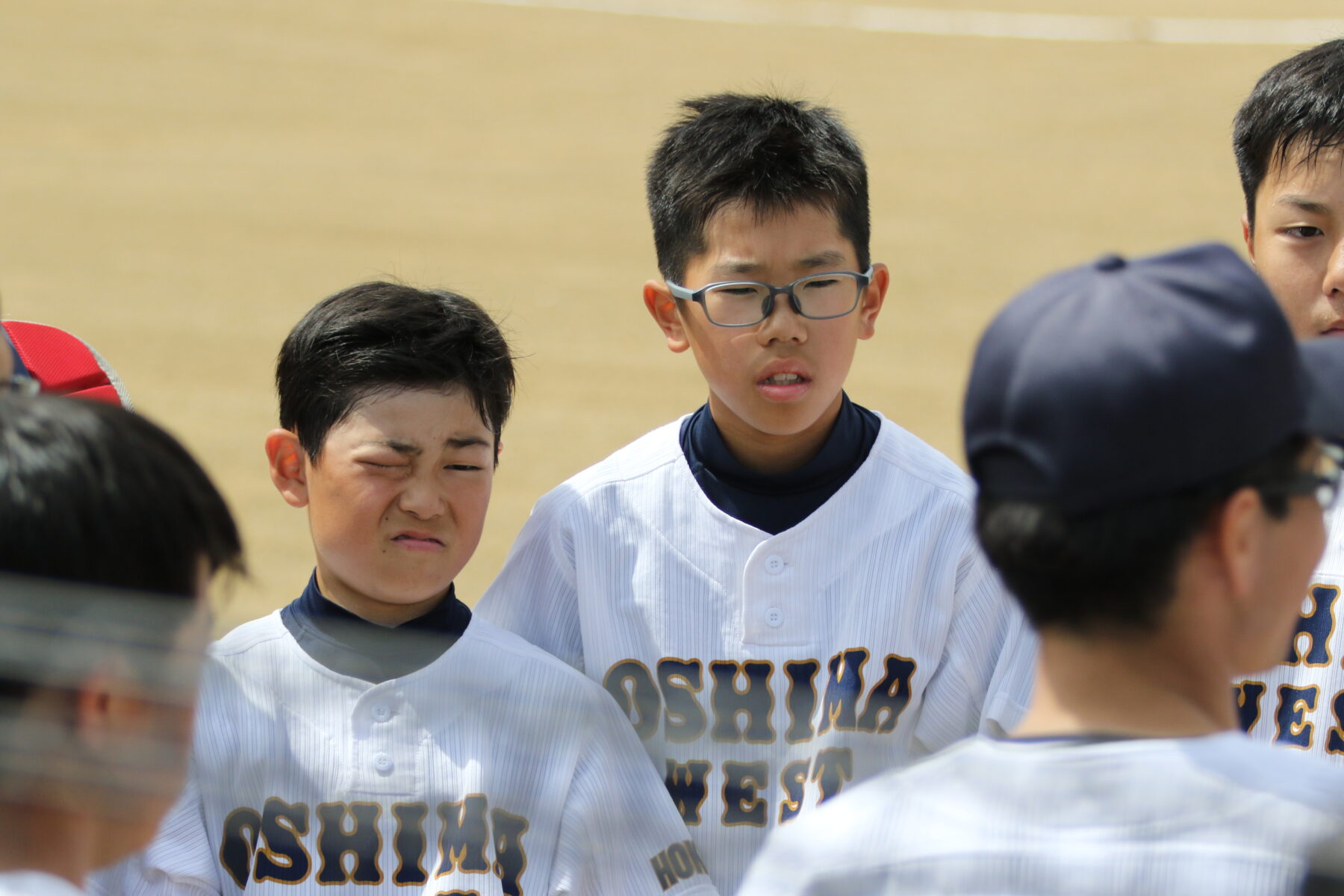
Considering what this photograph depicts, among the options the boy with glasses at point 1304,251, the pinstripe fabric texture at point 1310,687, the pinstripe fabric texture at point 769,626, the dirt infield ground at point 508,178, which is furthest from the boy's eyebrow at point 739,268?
the dirt infield ground at point 508,178

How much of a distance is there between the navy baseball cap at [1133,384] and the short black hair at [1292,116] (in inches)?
44.5

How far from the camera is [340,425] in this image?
1845 millimetres

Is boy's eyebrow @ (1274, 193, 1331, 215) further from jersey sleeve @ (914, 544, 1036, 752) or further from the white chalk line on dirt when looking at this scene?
the white chalk line on dirt

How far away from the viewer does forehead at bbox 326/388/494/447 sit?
1823 millimetres

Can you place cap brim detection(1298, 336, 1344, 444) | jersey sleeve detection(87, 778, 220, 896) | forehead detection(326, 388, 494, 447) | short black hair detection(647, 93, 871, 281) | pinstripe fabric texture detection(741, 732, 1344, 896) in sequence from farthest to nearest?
short black hair detection(647, 93, 871, 281) < forehead detection(326, 388, 494, 447) < jersey sleeve detection(87, 778, 220, 896) < cap brim detection(1298, 336, 1344, 444) < pinstripe fabric texture detection(741, 732, 1344, 896)

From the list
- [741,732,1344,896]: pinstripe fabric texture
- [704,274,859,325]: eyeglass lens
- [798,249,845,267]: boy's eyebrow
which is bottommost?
[741,732,1344,896]: pinstripe fabric texture

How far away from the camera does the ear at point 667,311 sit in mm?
2102

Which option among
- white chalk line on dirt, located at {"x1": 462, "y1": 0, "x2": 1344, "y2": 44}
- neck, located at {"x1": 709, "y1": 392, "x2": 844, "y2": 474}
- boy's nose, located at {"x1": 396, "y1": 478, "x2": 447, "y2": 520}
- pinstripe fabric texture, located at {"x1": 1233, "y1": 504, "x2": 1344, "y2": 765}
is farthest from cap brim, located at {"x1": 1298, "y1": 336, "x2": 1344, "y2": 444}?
white chalk line on dirt, located at {"x1": 462, "y1": 0, "x2": 1344, "y2": 44}

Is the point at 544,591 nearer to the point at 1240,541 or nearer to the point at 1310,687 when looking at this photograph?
the point at 1310,687

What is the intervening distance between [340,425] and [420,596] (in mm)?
235

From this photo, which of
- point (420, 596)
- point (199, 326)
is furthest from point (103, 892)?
point (199, 326)

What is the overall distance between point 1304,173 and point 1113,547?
1.22m

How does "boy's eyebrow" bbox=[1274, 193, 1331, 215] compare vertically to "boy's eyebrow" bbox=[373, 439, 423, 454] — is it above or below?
above

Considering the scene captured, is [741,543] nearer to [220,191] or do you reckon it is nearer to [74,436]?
[74,436]
